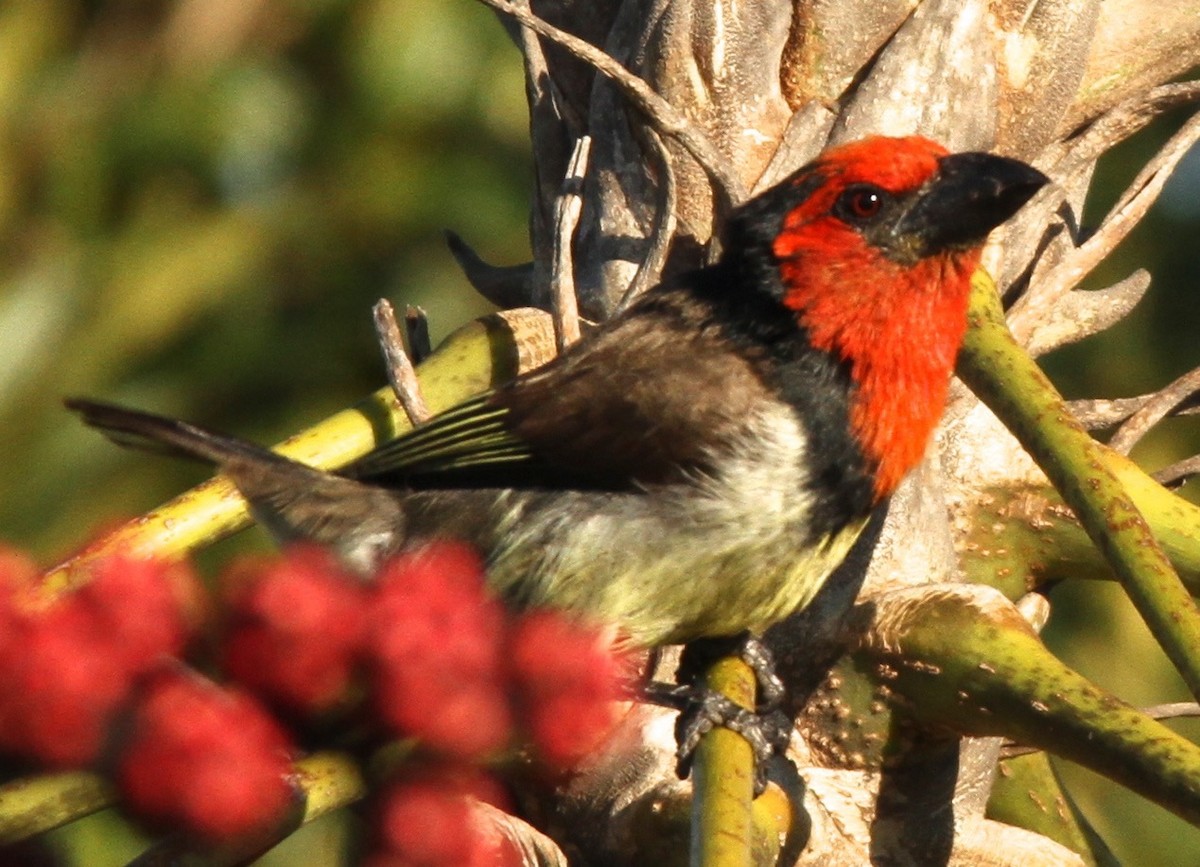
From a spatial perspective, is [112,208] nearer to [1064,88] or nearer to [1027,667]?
[1064,88]

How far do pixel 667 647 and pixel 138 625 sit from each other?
1.44 m

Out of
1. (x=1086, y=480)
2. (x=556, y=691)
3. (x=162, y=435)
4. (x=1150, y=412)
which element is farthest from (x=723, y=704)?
(x=1150, y=412)

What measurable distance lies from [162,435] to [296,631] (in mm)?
905

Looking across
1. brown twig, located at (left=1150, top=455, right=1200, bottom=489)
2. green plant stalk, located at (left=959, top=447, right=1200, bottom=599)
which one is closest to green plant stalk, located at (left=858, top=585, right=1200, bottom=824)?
green plant stalk, located at (left=959, top=447, right=1200, bottom=599)

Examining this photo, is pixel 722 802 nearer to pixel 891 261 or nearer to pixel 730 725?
pixel 730 725

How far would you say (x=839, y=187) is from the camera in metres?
2.22

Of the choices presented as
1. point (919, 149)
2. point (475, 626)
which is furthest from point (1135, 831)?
point (475, 626)

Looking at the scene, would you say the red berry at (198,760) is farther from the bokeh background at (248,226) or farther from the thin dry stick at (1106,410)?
the bokeh background at (248,226)

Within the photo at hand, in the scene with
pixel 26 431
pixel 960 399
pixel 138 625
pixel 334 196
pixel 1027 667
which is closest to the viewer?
pixel 138 625

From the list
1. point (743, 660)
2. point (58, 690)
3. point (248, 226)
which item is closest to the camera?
point (58, 690)

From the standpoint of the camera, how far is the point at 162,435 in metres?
1.76

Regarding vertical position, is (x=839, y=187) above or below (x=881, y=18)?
below

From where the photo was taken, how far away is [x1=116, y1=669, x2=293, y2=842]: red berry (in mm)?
832

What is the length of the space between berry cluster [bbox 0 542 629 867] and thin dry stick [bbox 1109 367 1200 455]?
132cm
